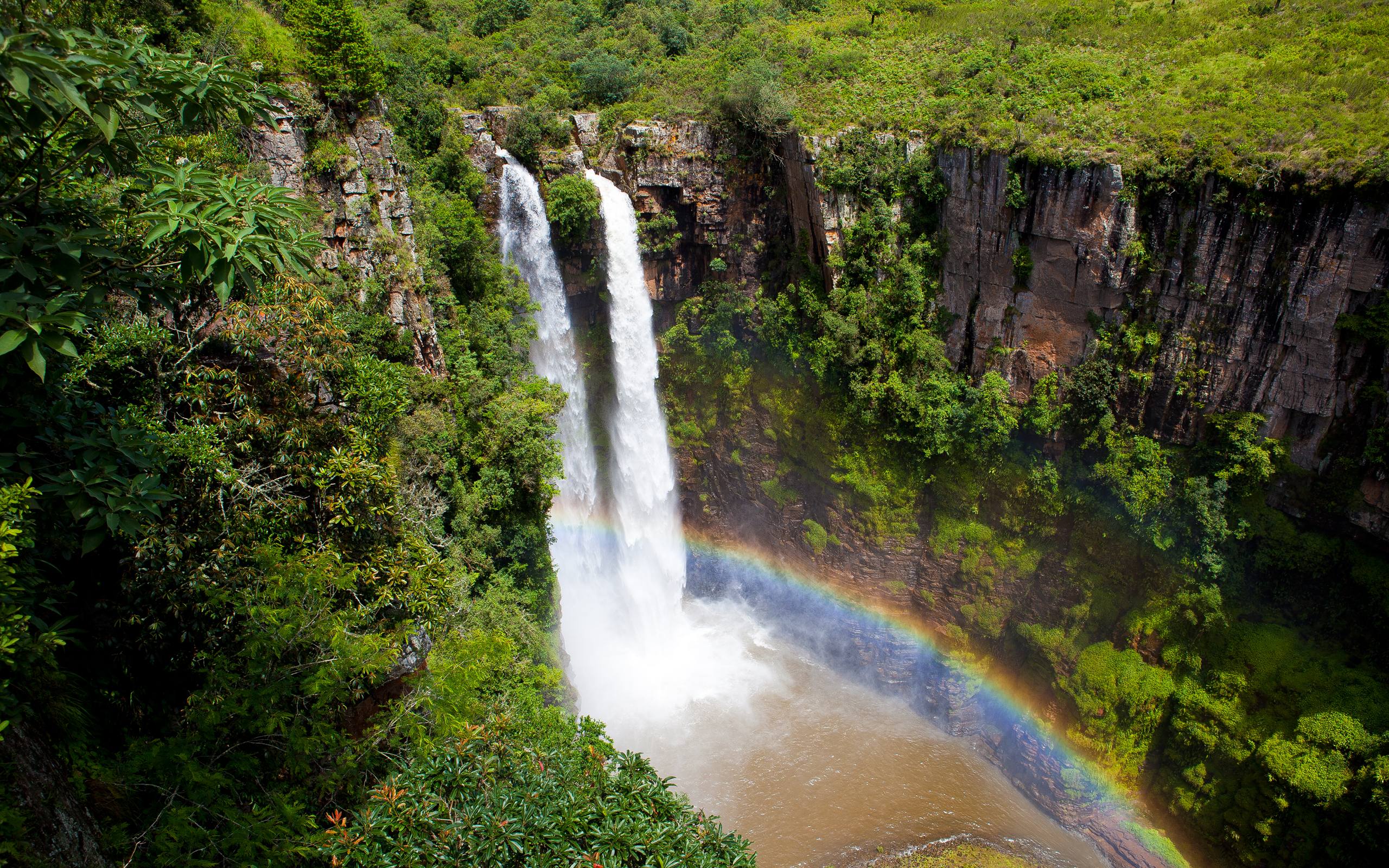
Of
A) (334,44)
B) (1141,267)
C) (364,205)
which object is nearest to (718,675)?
(1141,267)

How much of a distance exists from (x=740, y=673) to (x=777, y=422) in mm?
8799

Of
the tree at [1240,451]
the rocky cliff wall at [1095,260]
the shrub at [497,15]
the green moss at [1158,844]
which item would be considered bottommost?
the green moss at [1158,844]

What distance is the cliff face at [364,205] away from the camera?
14.4 meters

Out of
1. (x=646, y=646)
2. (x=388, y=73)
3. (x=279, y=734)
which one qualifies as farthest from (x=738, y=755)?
(x=388, y=73)

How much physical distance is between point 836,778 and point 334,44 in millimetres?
22501

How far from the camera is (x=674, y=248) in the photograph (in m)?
25.2

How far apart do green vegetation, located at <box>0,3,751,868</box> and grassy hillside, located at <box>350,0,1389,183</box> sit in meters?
17.3

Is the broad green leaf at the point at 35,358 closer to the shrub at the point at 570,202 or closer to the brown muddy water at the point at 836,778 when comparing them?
the brown muddy water at the point at 836,778

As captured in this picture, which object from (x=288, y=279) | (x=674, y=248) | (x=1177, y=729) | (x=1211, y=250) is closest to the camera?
(x=288, y=279)

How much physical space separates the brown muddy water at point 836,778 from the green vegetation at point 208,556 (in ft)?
34.2

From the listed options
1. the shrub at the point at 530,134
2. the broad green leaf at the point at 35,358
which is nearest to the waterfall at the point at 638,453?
the shrub at the point at 530,134

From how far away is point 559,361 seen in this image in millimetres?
23344

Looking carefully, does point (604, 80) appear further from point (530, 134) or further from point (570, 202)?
point (570, 202)

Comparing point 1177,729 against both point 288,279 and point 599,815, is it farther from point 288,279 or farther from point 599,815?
point 288,279
